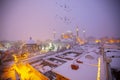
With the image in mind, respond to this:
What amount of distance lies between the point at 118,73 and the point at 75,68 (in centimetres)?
450

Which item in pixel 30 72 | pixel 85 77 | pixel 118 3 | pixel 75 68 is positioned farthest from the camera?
pixel 118 3

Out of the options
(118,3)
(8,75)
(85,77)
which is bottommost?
(8,75)

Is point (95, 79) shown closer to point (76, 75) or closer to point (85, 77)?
point (85, 77)

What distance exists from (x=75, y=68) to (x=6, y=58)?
9.98m

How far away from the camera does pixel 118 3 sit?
→ 32.1 ft

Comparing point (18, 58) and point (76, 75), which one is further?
point (18, 58)

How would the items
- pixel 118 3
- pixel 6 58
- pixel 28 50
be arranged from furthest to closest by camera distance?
pixel 28 50 < pixel 6 58 < pixel 118 3

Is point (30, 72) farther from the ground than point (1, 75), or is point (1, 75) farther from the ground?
point (30, 72)

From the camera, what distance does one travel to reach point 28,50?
48.2 ft

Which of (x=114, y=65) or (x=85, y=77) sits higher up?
(x=85, y=77)

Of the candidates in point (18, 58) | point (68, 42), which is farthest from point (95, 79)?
point (68, 42)

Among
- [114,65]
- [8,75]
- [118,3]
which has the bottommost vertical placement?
[8,75]

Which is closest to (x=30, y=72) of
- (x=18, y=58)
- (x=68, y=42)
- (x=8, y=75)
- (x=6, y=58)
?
(x=18, y=58)

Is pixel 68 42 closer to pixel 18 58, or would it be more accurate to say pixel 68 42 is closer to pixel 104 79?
pixel 18 58
